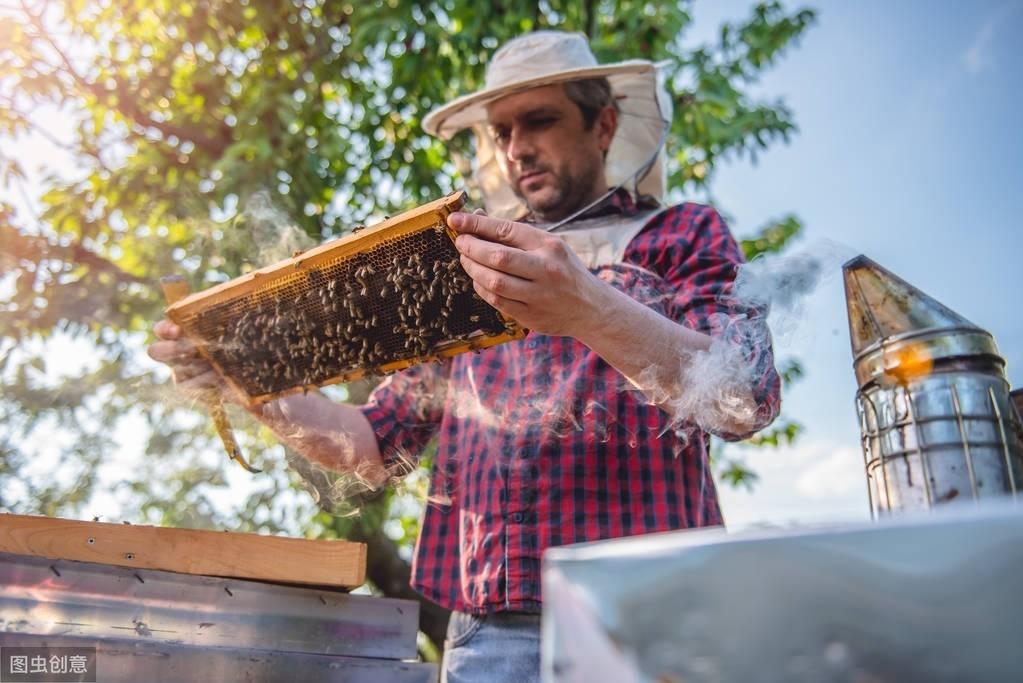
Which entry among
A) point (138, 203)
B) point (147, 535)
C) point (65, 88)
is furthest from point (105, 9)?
point (147, 535)

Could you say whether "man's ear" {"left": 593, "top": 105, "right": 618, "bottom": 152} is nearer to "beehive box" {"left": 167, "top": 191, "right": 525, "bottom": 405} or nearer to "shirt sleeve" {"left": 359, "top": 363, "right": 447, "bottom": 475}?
"shirt sleeve" {"left": 359, "top": 363, "right": 447, "bottom": 475}

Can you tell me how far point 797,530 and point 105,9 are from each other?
19.7 feet

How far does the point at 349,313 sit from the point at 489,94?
1111mm

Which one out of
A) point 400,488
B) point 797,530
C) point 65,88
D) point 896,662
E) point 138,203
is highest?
point 65,88

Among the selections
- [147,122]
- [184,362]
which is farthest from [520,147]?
[147,122]

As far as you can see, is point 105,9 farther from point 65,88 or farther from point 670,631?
point 670,631

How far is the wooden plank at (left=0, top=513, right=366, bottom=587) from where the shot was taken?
1.87 m

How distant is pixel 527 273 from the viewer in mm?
1898

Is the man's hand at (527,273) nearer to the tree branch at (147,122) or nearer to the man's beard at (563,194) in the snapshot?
the man's beard at (563,194)

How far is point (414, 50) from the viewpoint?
5.18 m

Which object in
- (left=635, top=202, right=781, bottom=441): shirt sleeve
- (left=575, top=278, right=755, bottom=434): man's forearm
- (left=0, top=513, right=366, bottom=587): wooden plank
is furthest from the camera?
(left=635, top=202, right=781, bottom=441): shirt sleeve

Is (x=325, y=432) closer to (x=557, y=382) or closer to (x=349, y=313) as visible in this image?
(x=349, y=313)

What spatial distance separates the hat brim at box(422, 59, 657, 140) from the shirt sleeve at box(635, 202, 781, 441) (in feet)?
2.18

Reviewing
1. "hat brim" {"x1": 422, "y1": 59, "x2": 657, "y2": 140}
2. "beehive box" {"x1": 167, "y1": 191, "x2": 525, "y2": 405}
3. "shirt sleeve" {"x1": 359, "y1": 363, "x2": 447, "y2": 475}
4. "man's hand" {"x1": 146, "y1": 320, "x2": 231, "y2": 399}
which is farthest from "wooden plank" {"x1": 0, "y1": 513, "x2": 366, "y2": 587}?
"hat brim" {"x1": 422, "y1": 59, "x2": 657, "y2": 140}
